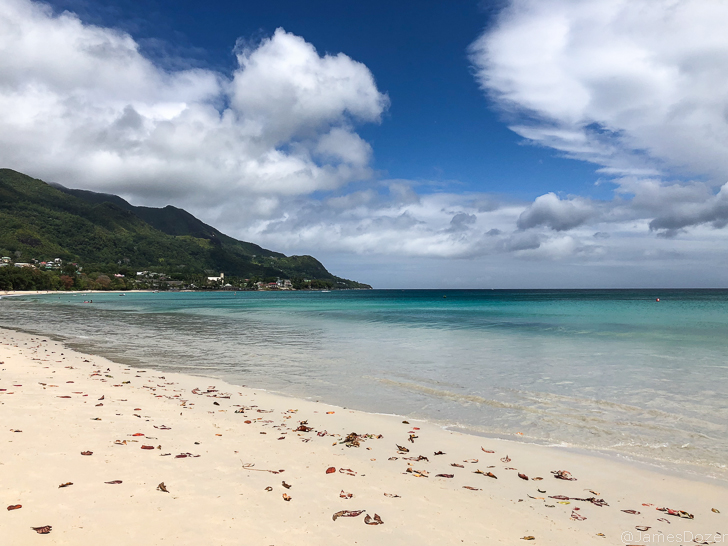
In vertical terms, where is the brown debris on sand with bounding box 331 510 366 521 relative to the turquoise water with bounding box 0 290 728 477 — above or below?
above

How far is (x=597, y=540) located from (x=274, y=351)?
17.6 meters

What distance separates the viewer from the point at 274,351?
20.5 meters

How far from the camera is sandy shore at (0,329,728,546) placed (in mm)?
4266

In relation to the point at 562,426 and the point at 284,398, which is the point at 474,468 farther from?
the point at 284,398

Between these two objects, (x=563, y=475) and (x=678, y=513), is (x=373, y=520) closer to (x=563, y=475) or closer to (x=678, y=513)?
(x=563, y=475)

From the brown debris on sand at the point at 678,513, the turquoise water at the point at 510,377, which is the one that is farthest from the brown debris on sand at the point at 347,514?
the turquoise water at the point at 510,377

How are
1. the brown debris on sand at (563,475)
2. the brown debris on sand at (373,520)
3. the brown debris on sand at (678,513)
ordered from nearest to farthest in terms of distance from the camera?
the brown debris on sand at (373,520), the brown debris on sand at (678,513), the brown debris on sand at (563,475)

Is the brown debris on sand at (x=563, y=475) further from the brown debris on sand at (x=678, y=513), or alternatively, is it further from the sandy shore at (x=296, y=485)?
the brown debris on sand at (x=678, y=513)

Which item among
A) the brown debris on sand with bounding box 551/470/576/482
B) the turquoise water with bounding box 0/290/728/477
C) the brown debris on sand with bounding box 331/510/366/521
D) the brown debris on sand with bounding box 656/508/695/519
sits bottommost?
the turquoise water with bounding box 0/290/728/477

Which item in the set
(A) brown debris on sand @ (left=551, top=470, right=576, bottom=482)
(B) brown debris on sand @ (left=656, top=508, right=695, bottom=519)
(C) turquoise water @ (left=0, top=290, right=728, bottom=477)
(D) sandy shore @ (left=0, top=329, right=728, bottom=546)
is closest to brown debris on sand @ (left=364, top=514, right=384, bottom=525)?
(D) sandy shore @ (left=0, top=329, right=728, bottom=546)

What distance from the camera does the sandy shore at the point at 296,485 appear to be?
427 cm

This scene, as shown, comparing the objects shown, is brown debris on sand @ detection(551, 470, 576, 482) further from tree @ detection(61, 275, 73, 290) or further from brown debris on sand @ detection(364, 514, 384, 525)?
tree @ detection(61, 275, 73, 290)

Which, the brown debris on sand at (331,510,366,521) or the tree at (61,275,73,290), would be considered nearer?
the brown debris on sand at (331,510,366,521)

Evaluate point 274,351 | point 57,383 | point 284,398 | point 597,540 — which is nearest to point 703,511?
point 597,540
